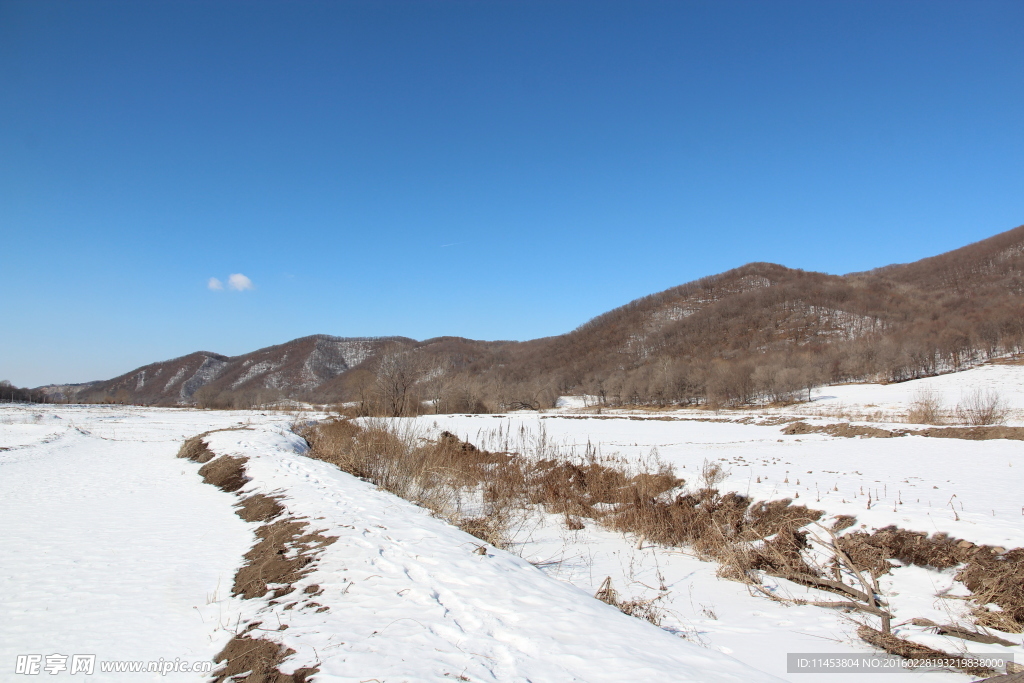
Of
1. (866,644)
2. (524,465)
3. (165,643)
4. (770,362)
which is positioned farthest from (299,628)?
(770,362)

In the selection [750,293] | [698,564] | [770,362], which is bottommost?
[698,564]

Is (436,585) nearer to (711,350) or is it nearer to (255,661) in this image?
(255,661)

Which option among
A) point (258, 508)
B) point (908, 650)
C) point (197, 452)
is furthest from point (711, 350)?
point (258, 508)

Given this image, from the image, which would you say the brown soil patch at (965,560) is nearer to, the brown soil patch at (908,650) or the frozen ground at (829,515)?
the frozen ground at (829,515)

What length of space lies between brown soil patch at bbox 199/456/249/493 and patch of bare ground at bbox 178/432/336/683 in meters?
0.13

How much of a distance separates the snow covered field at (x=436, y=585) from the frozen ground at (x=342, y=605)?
27 millimetres

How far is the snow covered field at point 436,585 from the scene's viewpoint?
401cm

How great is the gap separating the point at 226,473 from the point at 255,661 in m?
11.0

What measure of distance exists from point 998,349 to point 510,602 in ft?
343

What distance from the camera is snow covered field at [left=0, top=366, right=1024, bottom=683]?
401 cm

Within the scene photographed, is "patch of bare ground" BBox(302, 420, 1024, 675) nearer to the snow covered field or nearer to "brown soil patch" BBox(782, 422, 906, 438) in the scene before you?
the snow covered field

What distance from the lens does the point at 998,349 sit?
7531 cm

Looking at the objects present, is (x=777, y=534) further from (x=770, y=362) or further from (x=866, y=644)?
(x=770, y=362)

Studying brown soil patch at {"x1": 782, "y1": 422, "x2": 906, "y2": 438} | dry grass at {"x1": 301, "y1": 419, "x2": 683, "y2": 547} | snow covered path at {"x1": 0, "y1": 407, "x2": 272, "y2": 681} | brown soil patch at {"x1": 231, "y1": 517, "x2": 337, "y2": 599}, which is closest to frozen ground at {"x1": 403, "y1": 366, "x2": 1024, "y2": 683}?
dry grass at {"x1": 301, "y1": 419, "x2": 683, "y2": 547}
